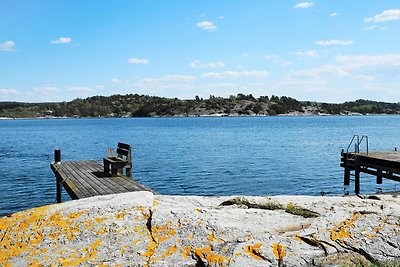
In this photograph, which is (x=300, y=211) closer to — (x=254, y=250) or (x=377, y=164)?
(x=254, y=250)

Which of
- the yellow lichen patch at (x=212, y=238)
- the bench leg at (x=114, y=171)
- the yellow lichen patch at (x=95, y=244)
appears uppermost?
the yellow lichen patch at (x=212, y=238)

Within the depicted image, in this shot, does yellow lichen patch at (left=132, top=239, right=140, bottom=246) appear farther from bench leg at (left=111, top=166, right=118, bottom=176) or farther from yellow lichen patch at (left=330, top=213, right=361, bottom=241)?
bench leg at (left=111, top=166, right=118, bottom=176)

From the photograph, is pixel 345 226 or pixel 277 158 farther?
pixel 277 158

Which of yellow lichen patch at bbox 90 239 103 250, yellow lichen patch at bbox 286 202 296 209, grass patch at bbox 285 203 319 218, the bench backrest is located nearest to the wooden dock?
the bench backrest

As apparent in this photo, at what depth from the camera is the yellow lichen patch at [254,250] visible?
3.25m

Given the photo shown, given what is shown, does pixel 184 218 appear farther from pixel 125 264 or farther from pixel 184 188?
pixel 184 188

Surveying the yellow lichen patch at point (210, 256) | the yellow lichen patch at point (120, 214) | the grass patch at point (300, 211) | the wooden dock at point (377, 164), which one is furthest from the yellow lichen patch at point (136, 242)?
the wooden dock at point (377, 164)

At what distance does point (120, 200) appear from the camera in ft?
13.1

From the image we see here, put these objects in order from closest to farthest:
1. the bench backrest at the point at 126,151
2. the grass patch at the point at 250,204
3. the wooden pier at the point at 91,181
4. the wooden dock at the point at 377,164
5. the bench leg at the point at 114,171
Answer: the grass patch at the point at 250,204, the wooden pier at the point at 91,181, the bench leg at the point at 114,171, the bench backrest at the point at 126,151, the wooden dock at the point at 377,164

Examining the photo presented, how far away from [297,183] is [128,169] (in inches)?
636

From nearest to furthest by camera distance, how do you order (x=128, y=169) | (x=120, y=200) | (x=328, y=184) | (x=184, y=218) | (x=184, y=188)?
1. (x=184, y=218)
2. (x=120, y=200)
3. (x=128, y=169)
4. (x=184, y=188)
5. (x=328, y=184)

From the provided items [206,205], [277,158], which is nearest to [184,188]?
[277,158]

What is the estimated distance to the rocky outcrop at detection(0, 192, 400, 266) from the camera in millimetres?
3240

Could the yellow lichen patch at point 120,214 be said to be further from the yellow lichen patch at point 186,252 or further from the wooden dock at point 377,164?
the wooden dock at point 377,164
